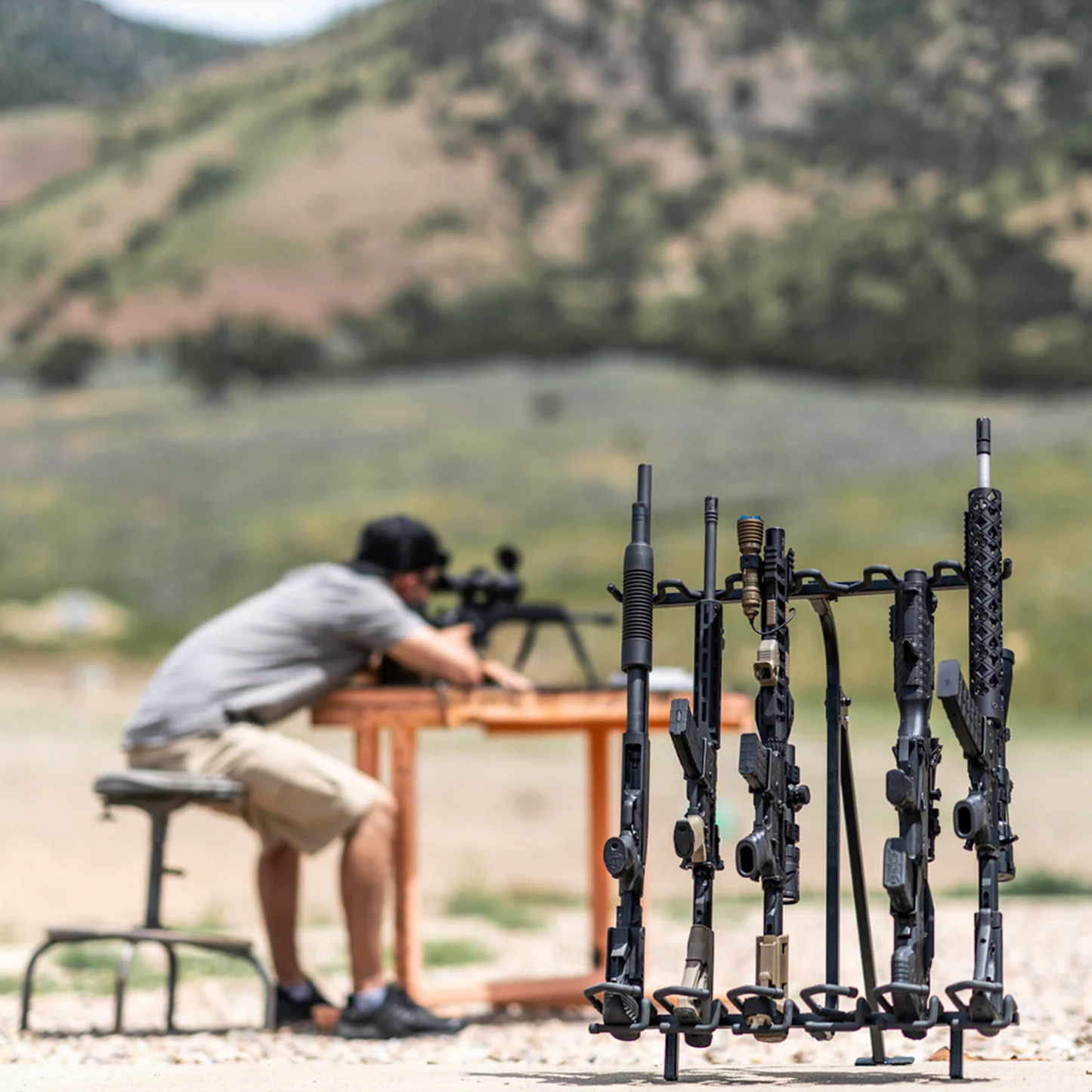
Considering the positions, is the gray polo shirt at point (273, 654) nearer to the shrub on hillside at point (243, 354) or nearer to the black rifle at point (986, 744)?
the black rifle at point (986, 744)

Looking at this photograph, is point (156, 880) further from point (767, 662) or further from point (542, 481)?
point (542, 481)

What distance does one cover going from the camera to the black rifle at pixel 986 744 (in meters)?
3.11

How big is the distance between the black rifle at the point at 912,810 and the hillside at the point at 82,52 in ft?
103

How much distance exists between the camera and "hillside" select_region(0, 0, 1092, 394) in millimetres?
28656

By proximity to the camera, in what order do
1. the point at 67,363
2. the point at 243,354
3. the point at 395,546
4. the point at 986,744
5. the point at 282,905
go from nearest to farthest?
1. the point at 986,744
2. the point at 395,546
3. the point at 282,905
4. the point at 67,363
5. the point at 243,354

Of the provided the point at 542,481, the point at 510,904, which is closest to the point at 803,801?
the point at 510,904

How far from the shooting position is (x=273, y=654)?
4.89 m

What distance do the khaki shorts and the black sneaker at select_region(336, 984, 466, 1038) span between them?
0.42 meters

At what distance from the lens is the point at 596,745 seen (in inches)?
218

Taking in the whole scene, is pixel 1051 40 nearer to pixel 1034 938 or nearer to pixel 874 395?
pixel 874 395

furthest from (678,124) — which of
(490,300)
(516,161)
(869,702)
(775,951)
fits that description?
(775,951)

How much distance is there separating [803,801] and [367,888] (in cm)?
175

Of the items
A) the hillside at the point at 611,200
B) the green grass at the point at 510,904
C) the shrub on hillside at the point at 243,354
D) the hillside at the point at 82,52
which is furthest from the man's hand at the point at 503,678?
the hillside at the point at 82,52

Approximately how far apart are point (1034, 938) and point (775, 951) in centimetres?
386
